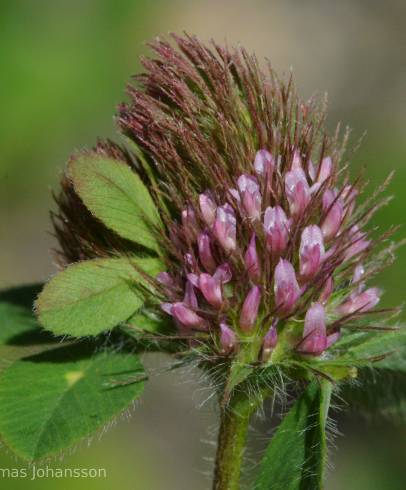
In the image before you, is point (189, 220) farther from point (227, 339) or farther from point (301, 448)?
point (301, 448)

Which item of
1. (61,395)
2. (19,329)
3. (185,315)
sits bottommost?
(61,395)

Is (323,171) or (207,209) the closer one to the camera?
(207,209)

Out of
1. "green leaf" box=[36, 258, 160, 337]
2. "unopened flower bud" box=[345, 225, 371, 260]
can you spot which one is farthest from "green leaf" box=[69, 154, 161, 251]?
"unopened flower bud" box=[345, 225, 371, 260]

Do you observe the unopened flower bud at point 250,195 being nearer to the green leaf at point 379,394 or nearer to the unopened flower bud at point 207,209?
the unopened flower bud at point 207,209

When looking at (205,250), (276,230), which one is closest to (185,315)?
(205,250)

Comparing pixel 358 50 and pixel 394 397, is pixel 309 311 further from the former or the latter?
pixel 358 50

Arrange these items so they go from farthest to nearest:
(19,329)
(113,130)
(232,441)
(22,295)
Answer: (113,130), (22,295), (19,329), (232,441)

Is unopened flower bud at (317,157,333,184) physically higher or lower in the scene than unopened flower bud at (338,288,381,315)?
higher

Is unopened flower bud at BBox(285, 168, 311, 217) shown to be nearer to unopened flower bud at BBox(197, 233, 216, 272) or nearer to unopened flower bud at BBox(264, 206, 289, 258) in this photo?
unopened flower bud at BBox(264, 206, 289, 258)
